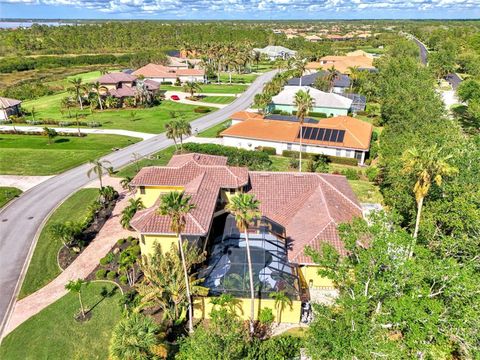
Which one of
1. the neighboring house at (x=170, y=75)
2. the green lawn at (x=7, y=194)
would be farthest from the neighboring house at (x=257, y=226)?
the neighboring house at (x=170, y=75)

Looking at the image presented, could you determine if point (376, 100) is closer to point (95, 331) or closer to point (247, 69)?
point (247, 69)

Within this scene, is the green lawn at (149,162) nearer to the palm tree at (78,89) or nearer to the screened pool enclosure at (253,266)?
the screened pool enclosure at (253,266)

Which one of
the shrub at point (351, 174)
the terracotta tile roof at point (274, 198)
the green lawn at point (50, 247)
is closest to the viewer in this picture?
the terracotta tile roof at point (274, 198)

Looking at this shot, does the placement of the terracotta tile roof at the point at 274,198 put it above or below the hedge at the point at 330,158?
above

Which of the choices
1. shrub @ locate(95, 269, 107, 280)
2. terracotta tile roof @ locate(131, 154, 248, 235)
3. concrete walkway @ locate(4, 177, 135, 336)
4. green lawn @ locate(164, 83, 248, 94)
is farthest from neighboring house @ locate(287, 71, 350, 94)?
shrub @ locate(95, 269, 107, 280)

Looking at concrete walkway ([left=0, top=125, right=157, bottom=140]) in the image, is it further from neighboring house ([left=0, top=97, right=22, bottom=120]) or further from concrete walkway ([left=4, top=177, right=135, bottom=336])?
concrete walkway ([left=4, top=177, right=135, bottom=336])

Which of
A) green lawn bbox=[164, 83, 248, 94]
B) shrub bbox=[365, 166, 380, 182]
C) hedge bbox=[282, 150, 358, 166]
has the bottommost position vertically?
green lawn bbox=[164, 83, 248, 94]
